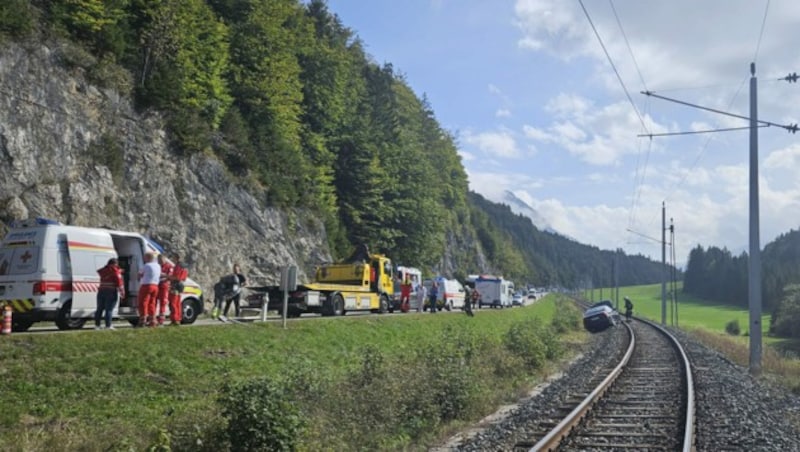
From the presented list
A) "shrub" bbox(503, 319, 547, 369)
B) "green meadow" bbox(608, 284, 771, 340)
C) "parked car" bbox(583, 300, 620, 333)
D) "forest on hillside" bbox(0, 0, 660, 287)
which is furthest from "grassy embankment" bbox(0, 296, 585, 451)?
"green meadow" bbox(608, 284, 771, 340)

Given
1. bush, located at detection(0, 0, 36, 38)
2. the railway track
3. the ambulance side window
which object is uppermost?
bush, located at detection(0, 0, 36, 38)

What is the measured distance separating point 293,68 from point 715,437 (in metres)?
44.5

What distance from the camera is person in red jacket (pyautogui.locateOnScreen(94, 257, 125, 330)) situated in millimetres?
15258

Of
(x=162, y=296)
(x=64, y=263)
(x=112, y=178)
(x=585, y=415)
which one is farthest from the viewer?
(x=112, y=178)

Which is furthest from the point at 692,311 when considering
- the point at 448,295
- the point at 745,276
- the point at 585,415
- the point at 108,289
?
the point at 108,289

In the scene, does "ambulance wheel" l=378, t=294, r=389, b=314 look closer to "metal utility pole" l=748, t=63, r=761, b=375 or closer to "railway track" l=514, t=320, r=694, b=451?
"railway track" l=514, t=320, r=694, b=451

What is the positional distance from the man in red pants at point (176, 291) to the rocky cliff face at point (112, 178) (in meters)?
11.0

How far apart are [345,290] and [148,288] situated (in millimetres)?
13482

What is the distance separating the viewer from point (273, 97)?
157ft

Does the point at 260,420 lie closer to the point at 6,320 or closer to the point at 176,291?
the point at 6,320

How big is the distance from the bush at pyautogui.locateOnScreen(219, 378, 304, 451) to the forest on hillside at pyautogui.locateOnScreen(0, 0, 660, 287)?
1011 inches

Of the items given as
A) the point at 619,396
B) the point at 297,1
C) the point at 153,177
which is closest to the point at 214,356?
the point at 619,396

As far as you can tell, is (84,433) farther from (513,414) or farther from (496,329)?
(496,329)

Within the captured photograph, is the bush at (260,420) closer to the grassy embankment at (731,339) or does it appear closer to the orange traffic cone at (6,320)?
the orange traffic cone at (6,320)
